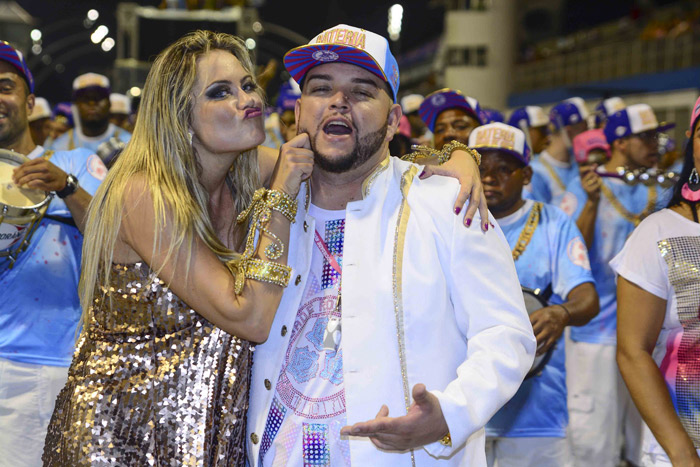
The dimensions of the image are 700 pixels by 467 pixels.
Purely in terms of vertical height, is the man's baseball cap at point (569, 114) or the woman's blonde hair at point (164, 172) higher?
the man's baseball cap at point (569, 114)

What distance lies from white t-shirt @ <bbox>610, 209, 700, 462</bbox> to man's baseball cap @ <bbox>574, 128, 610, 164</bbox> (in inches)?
139

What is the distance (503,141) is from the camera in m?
4.87

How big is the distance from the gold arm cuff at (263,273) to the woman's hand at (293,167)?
0.26m

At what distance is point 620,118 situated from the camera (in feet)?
21.8

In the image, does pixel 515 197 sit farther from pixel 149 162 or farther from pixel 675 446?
pixel 149 162

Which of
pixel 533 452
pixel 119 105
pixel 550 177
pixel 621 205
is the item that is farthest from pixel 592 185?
pixel 119 105

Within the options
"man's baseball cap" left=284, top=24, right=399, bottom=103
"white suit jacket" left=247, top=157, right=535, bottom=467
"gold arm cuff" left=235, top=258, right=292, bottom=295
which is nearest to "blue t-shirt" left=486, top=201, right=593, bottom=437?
"white suit jacket" left=247, top=157, right=535, bottom=467

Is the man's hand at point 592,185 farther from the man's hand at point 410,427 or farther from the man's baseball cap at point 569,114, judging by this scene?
the man's hand at point 410,427

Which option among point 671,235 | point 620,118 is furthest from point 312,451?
point 620,118

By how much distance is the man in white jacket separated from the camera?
8.52ft

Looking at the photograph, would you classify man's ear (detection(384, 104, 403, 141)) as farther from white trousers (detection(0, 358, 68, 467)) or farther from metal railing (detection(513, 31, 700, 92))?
metal railing (detection(513, 31, 700, 92))

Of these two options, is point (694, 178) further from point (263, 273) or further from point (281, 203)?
point (263, 273)

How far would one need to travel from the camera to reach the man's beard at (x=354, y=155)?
2.96 meters

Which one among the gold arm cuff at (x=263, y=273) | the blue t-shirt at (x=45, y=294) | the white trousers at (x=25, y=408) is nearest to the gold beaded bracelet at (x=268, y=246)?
the gold arm cuff at (x=263, y=273)
